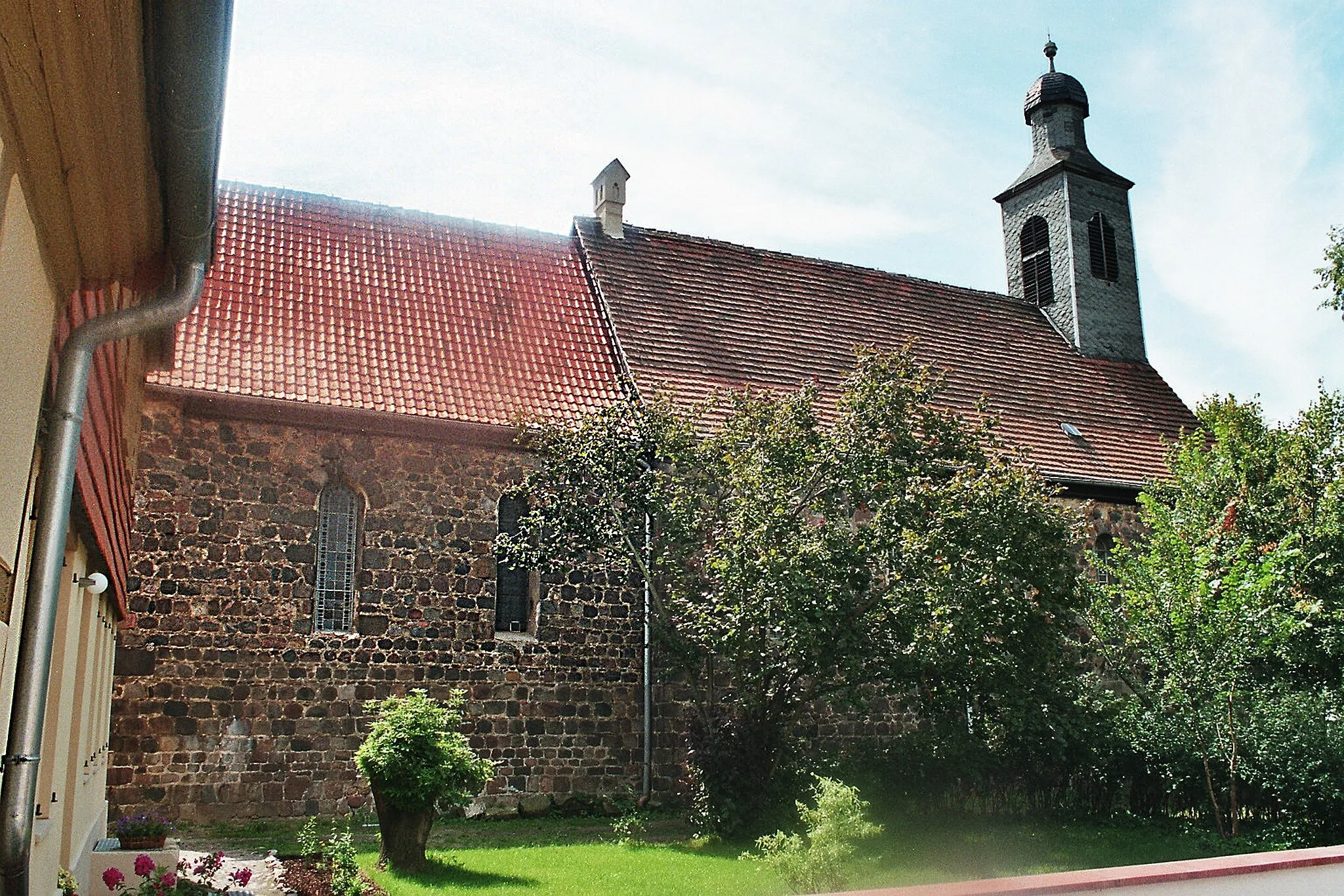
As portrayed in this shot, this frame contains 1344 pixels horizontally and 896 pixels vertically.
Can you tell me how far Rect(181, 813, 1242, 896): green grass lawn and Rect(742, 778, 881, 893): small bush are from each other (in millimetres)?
251

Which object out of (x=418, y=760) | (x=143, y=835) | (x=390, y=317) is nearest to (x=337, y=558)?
(x=390, y=317)

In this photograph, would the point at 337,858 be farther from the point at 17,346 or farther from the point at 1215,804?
the point at 1215,804

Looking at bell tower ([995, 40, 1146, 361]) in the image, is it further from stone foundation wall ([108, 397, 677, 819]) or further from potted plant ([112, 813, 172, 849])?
potted plant ([112, 813, 172, 849])

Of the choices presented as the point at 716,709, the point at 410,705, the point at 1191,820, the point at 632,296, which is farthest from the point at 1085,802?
the point at 632,296

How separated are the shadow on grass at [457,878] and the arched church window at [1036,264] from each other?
18211mm

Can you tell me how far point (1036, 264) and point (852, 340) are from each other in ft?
23.8

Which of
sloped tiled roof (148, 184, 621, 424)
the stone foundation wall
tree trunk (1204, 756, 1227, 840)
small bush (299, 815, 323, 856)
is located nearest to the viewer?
small bush (299, 815, 323, 856)

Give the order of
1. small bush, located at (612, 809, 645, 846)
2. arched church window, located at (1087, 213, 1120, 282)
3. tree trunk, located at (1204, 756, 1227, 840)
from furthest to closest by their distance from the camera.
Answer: arched church window, located at (1087, 213, 1120, 282) → tree trunk, located at (1204, 756, 1227, 840) → small bush, located at (612, 809, 645, 846)

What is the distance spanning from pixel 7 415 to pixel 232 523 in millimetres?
10178

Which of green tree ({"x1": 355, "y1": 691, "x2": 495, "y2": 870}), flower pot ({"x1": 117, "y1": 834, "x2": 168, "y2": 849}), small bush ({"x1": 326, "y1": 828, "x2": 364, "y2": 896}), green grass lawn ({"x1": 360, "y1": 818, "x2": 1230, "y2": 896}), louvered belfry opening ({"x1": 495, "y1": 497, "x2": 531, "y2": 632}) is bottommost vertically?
green grass lawn ({"x1": 360, "y1": 818, "x2": 1230, "y2": 896})

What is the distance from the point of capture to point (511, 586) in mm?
14680

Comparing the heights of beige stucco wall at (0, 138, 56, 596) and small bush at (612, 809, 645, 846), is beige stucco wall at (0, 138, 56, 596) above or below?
above

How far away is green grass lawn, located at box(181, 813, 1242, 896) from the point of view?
364 inches

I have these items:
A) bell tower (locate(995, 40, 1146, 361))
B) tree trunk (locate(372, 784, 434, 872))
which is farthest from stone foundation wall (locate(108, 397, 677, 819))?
bell tower (locate(995, 40, 1146, 361))
